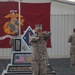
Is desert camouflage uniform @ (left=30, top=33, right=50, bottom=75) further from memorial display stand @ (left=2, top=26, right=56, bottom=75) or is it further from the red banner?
the red banner

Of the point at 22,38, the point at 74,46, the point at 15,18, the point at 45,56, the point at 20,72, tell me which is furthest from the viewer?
the point at 15,18

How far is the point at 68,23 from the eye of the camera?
1778 cm

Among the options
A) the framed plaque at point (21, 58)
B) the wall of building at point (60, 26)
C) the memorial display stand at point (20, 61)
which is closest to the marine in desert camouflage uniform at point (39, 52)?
the memorial display stand at point (20, 61)

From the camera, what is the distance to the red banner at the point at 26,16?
16328 mm

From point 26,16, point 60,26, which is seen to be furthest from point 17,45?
point 60,26

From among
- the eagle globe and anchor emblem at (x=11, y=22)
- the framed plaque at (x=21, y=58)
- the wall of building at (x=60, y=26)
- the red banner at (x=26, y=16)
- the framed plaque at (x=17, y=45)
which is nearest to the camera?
the framed plaque at (x=21, y=58)

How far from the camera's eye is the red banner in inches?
643

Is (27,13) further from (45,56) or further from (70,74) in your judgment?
(45,56)

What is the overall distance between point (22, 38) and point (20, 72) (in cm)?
140

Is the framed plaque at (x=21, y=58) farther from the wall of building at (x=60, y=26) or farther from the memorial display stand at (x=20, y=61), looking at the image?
the wall of building at (x=60, y=26)

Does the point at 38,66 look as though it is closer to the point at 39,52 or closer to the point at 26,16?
the point at 39,52

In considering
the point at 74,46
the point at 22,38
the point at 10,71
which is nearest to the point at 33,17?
the point at 74,46

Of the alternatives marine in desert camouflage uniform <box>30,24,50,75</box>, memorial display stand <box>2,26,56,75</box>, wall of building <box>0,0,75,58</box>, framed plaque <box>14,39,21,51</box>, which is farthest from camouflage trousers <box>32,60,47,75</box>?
wall of building <box>0,0,75,58</box>

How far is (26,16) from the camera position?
16.7 metres
